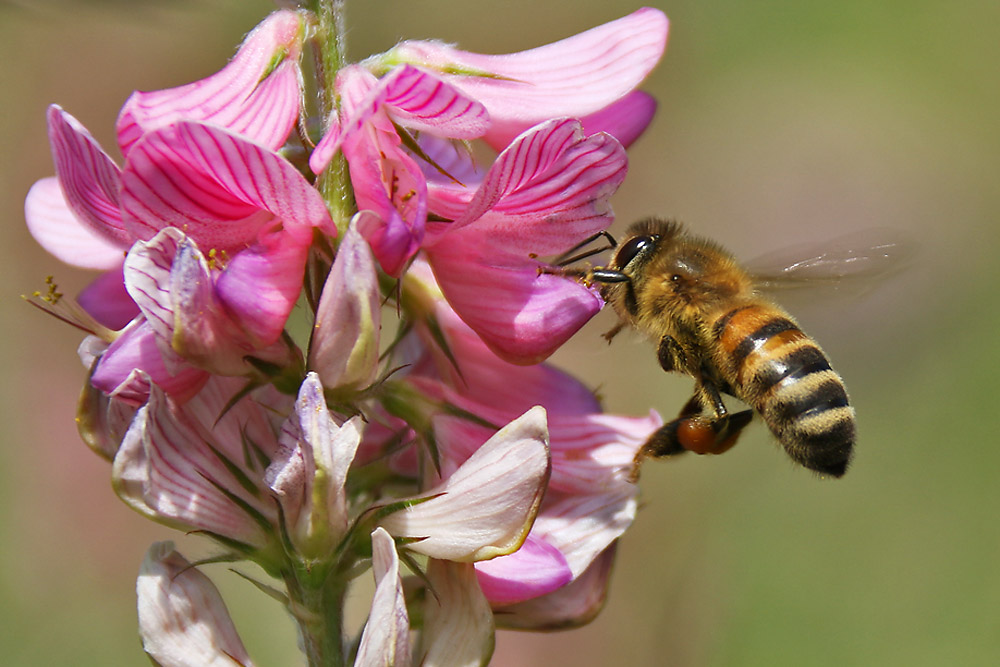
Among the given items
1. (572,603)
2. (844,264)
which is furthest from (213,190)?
(844,264)

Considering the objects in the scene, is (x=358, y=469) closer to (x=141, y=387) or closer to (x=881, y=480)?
(x=141, y=387)

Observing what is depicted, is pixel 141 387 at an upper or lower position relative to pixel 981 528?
upper

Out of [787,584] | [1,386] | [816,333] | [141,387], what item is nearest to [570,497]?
[141,387]

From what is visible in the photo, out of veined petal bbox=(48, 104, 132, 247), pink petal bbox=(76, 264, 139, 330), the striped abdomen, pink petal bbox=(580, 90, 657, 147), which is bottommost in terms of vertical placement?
the striped abdomen

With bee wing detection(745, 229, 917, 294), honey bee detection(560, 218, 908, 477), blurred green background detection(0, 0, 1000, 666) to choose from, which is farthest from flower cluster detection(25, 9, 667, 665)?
bee wing detection(745, 229, 917, 294)

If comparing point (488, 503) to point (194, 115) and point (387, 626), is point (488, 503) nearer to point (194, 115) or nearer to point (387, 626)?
point (387, 626)

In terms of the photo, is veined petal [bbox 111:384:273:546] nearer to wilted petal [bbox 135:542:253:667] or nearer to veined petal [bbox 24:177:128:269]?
wilted petal [bbox 135:542:253:667]
